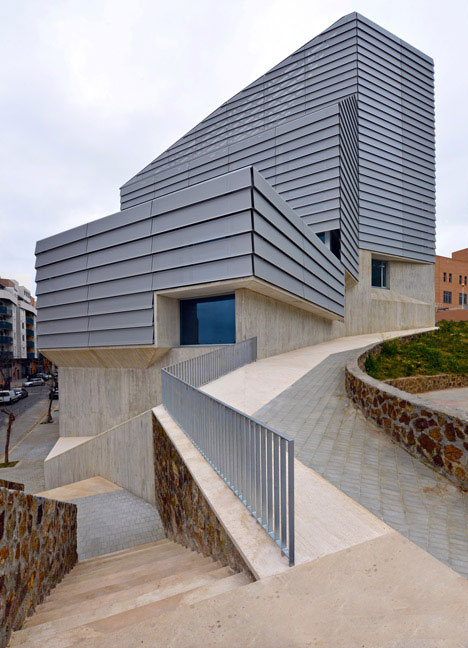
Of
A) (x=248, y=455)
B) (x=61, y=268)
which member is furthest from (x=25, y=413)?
(x=248, y=455)

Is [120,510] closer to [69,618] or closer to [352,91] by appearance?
[69,618]

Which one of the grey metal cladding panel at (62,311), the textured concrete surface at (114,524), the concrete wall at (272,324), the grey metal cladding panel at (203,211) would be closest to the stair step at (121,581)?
the textured concrete surface at (114,524)

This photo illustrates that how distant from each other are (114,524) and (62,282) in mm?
14850

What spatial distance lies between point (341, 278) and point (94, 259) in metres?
15.3

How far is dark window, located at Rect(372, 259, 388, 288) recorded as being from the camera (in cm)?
2902

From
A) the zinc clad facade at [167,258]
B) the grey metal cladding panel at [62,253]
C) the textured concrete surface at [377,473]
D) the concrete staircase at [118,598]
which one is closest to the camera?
the concrete staircase at [118,598]

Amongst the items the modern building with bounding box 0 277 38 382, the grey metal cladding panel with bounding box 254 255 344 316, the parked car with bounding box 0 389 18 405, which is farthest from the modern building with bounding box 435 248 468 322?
the modern building with bounding box 0 277 38 382

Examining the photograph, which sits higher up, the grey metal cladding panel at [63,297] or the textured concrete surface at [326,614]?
the grey metal cladding panel at [63,297]

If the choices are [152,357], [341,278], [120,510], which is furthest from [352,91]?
[120,510]

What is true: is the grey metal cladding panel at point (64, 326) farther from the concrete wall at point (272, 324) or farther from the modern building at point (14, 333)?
the modern building at point (14, 333)

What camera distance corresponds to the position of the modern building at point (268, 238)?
14.6 metres

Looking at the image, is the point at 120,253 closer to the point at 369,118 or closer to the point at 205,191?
the point at 205,191

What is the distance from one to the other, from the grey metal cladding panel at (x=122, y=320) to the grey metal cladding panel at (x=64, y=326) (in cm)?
64

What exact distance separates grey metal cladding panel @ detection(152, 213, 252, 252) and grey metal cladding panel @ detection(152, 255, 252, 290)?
1.11 metres
